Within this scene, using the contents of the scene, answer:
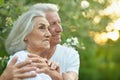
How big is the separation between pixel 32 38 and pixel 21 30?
0.47ft

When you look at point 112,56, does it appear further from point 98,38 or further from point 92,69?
point 98,38

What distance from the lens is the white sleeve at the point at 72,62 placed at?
17.4ft

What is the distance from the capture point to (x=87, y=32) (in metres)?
8.51

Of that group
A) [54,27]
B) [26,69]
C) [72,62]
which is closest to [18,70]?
[26,69]

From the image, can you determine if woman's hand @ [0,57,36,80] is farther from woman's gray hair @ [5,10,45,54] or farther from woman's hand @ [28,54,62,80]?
woman's gray hair @ [5,10,45,54]

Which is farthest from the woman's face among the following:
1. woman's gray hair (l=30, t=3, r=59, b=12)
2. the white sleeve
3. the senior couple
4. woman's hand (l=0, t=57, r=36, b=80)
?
the white sleeve

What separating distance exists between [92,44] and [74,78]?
3810mm

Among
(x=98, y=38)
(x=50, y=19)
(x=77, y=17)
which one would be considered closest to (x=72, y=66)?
(x=50, y=19)

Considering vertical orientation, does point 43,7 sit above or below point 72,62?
above

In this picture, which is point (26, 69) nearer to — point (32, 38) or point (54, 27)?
point (32, 38)

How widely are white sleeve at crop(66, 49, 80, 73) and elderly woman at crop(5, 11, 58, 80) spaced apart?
55 centimetres

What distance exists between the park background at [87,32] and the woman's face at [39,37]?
3.87ft

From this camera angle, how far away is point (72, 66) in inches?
209

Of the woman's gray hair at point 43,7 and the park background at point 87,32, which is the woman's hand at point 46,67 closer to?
the woman's gray hair at point 43,7
